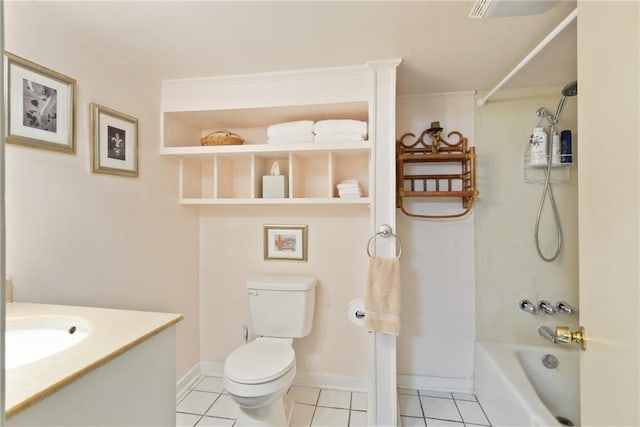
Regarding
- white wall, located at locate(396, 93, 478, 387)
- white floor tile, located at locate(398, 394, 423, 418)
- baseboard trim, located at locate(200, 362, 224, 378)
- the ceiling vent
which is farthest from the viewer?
baseboard trim, located at locate(200, 362, 224, 378)

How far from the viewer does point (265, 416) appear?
1476 millimetres

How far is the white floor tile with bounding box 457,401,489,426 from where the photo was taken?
5.39 feet

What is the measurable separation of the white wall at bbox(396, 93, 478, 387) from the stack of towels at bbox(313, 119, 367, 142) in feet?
1.43

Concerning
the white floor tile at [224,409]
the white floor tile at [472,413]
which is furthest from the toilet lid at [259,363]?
the white floor tile at [472,413]

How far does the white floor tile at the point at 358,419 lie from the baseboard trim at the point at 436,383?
0.40 meters

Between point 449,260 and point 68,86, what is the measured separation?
2262 millimetres

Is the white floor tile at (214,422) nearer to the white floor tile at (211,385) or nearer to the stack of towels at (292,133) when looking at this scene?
the white floor tile at (211,385)

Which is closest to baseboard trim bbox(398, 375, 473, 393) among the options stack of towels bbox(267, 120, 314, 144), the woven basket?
stack of towels bbox(267, 120, 314, 144)

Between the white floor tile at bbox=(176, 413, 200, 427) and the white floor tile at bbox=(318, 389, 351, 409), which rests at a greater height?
the white floor tile at bbox=(176, 413, 200, 427)

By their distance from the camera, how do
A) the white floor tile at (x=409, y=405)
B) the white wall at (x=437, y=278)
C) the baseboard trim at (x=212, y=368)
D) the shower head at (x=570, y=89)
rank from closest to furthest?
1. the shower head at (x=570, y=89)
2. the white floor tile at (x=409, y=405)
3. the white wall at (x=437, y=278)
4. the baseboard trim at (x=212, y=368)

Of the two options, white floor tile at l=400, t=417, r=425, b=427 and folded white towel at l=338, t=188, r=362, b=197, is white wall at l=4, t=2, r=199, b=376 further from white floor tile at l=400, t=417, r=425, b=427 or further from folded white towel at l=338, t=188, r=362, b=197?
white floor tile at l=400, t=417, r=425, b=427

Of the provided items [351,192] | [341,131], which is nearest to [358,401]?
[351,192]

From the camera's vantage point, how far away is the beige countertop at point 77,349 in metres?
0.57

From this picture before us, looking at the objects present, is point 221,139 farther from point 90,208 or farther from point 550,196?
point 550,196
